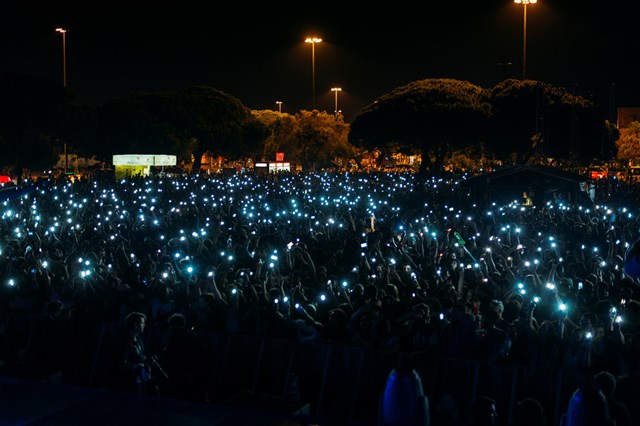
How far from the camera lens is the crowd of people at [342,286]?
9.05 meters

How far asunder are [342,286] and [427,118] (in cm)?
4671

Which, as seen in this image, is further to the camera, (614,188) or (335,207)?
(614,188)

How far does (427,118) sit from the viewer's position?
57.7 metres

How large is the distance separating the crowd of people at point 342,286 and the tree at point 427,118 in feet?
115

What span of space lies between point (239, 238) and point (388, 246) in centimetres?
385

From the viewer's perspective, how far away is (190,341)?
9.36 meters

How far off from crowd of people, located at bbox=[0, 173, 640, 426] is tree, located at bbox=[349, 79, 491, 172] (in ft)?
115

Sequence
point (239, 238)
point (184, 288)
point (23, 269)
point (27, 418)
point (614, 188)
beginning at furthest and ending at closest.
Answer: point (614, 188), point (239, 238), point (23, 269), point (184, 288), point (27, 418)

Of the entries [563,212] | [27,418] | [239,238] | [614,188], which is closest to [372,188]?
[614,188]

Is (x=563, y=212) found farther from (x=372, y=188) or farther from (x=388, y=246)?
(x=372, y=188)

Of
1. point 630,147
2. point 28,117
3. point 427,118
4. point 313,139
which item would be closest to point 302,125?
point 313,139

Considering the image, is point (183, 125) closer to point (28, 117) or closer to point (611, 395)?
point (28, 117)

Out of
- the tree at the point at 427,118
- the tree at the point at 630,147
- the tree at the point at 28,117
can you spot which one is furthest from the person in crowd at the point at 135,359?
the tree at the point at 630,147

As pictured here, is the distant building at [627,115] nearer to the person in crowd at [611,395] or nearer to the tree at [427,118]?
the tree at [427,118]
